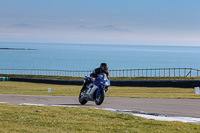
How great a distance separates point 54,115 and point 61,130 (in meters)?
2.81

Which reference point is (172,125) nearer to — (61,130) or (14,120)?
(61,130)

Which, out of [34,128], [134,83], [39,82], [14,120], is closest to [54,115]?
[14,120]

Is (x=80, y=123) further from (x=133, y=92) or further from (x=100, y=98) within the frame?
(x=133, y=92)

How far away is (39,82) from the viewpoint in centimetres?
6000

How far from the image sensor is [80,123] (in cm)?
1083

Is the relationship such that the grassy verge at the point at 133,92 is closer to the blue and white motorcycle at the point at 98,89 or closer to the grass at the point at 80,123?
the blue and white motorcycle at the point at 98,89

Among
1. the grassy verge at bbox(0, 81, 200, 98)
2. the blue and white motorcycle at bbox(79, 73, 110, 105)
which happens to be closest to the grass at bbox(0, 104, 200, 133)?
the blue and white motorcycle at bbox(79, 73, 110, 105)

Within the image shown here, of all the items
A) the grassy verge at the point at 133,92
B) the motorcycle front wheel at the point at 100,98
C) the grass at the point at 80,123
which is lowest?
the grassy verge at the point at 133,92

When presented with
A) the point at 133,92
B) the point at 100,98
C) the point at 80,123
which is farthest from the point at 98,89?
the point at 133,92

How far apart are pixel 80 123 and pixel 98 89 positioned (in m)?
5.66

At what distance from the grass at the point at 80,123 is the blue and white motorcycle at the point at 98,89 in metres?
2.88

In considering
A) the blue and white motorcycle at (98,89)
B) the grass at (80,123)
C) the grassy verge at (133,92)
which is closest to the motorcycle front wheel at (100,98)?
A: the blue and white motorcycle at (98,89)

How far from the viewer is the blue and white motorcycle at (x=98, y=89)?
1594 centimetres

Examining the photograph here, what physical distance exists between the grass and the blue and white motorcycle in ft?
9.46
